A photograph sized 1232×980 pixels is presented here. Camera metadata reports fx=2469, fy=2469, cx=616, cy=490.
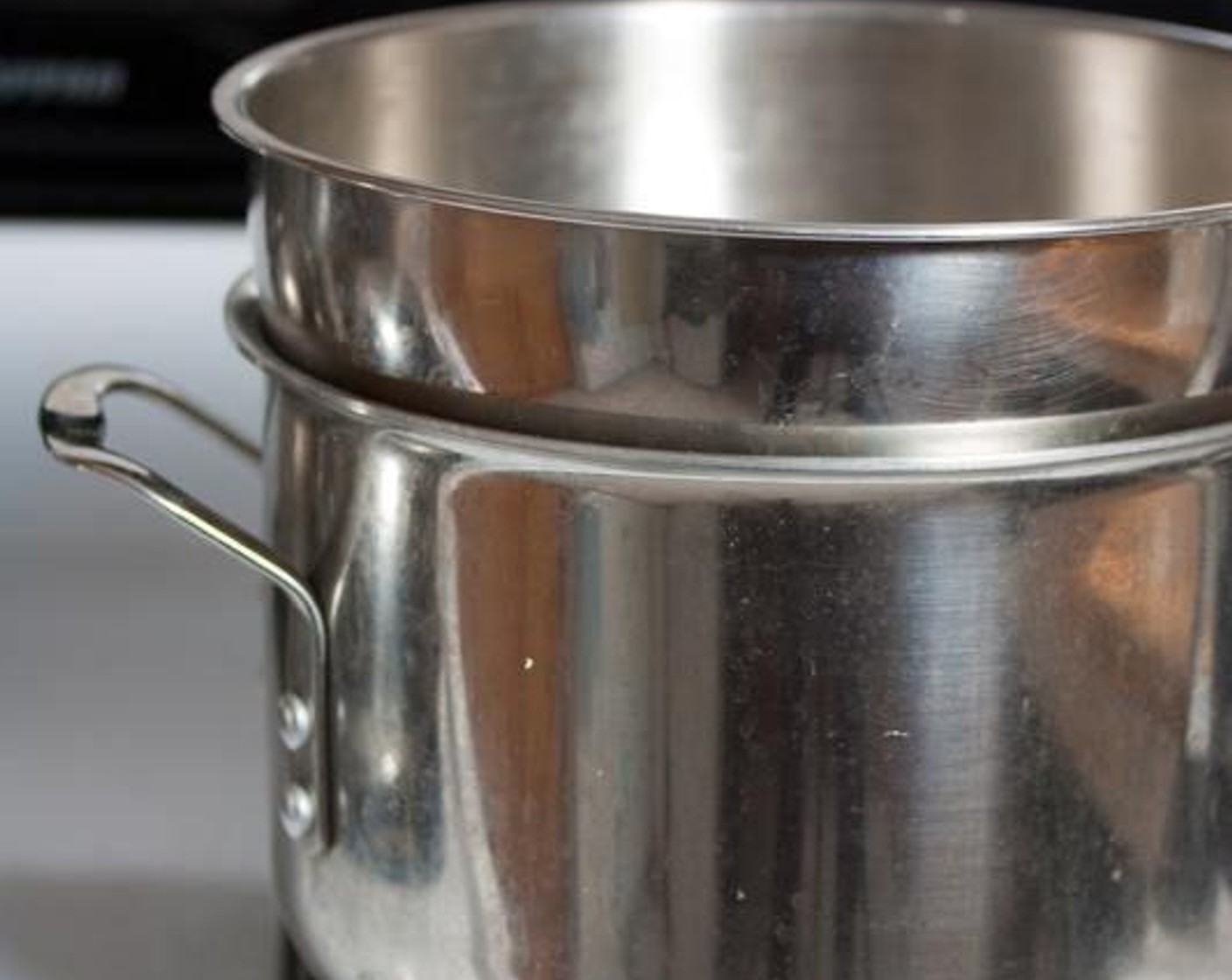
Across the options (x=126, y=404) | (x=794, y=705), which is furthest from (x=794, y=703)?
(x=126, y=404)

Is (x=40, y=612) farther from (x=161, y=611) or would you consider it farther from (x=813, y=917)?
(x=813, y=917)

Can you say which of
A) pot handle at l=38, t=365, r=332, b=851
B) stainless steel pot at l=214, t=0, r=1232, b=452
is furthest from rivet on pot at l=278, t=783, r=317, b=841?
stainless steel pot at l=214, t=0, r=1232, b=452

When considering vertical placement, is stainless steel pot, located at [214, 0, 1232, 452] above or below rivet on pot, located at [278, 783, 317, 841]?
above

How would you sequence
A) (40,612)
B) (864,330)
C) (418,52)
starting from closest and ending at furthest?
1. (864,330)
2. (418,52)
3. (40,612)

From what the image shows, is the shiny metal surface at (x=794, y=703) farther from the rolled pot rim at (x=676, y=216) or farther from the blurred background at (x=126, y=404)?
the blurred background at (x=126, y=404)

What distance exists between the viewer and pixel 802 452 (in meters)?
0.47

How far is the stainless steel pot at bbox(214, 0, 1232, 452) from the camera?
461 millimetres

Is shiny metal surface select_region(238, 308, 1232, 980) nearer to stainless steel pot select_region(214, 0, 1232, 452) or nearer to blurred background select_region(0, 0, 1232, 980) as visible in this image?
stainless steel pot select_region(214, 0, 1232, 452)

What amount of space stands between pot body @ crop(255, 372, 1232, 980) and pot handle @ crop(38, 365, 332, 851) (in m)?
→ 0.02

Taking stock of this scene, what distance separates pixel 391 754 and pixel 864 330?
0.49ft

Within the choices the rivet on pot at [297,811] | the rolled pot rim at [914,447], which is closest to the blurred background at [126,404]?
the rivet on pot at [297,811]

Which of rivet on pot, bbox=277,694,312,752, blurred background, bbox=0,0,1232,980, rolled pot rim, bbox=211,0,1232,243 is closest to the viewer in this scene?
rolled pot rim, bbox=211,0,1232,243

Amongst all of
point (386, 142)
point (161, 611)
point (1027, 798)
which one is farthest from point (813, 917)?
point (161, 611)

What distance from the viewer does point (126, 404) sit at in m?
0.85
